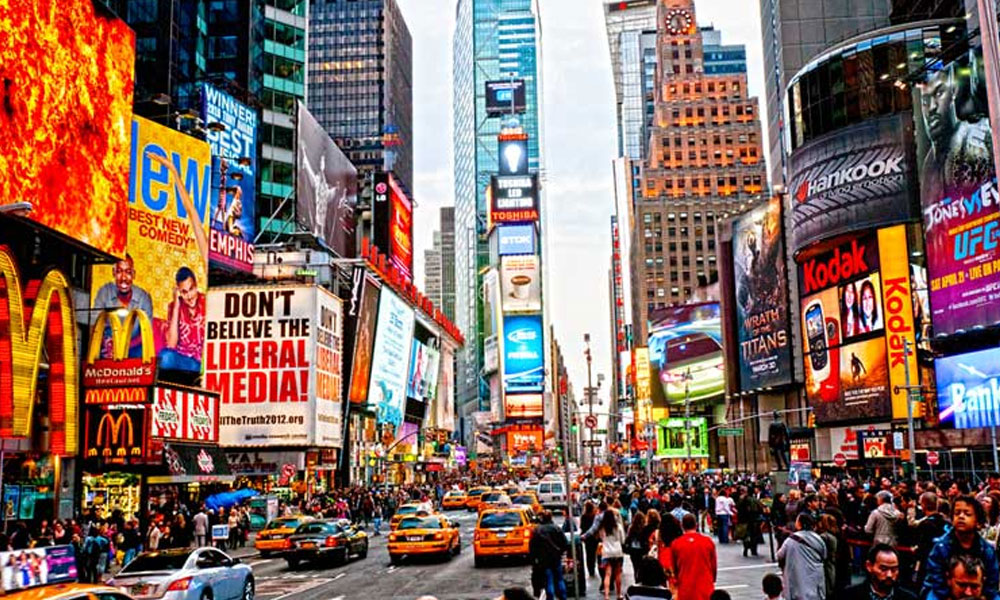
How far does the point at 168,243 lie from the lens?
46906 millimetres

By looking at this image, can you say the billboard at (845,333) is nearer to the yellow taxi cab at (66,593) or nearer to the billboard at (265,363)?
the billboard at (265,363)

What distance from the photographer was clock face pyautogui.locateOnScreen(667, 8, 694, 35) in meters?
194

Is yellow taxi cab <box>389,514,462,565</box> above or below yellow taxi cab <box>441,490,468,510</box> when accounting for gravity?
above

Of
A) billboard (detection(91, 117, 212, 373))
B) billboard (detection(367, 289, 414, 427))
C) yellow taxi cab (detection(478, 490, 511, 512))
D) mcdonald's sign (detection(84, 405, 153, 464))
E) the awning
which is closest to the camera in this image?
mcdonald's sign (detection(84, 405, 153, 464))

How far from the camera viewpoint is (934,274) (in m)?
59.2

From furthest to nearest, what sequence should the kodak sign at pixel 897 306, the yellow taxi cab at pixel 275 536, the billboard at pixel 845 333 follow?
the billboard at pixel 845 333, the kodak sign at pixel 897 306, the yellow taxi cab at pixel 275 536

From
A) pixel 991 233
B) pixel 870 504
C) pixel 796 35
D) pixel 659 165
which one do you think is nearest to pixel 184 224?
pixel 870 504

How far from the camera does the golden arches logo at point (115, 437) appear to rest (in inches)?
1452

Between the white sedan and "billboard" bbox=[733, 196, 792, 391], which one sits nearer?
the white sedan

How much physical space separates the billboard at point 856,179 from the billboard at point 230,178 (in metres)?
40.6

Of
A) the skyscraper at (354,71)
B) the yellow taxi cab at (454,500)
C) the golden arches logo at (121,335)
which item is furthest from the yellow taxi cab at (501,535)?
the skyscraper at (354,71)

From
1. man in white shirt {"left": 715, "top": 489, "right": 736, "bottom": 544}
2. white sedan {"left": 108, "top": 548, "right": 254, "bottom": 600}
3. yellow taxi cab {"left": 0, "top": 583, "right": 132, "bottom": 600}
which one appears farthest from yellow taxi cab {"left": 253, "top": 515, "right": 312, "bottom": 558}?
yellow taxi cab {"left": 0, "top": 583, "right": 132, "bottom": 600}

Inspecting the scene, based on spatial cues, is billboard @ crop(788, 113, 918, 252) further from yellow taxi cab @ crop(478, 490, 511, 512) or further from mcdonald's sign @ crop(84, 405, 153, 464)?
mcdonald's sign @ crop(84, 405, 153, 464)

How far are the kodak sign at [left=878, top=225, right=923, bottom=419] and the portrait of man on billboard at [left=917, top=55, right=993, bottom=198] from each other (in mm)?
8712
